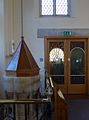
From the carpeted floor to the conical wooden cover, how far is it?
73.5 inches

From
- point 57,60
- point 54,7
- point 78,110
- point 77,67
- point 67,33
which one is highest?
point 54,7

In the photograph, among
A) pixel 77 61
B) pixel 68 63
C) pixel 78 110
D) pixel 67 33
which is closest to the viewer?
pixel 78 110

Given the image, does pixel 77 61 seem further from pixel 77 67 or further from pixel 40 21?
pixel 40 21

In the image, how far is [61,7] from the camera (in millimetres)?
10211

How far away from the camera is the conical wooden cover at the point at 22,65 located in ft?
16.2

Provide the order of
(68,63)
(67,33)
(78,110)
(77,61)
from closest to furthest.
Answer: (78,110), (67,33), (68,63), (77,61)

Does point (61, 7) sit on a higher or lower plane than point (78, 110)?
higher

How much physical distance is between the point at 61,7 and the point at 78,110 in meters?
4.52

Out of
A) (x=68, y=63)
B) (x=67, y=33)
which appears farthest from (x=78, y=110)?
(x=67, y=33)

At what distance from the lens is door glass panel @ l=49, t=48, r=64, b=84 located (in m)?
10.1

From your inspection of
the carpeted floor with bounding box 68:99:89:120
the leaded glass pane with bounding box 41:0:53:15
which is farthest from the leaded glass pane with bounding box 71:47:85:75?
the carpeted floor with bounding box 68:99:89:120

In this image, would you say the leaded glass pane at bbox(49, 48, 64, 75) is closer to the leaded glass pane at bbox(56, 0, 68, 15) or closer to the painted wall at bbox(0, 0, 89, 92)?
the painted wall at bbox(0, 0, 89, 92)

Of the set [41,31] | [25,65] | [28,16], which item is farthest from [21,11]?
[25,65]

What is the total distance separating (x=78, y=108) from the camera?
7312mm
